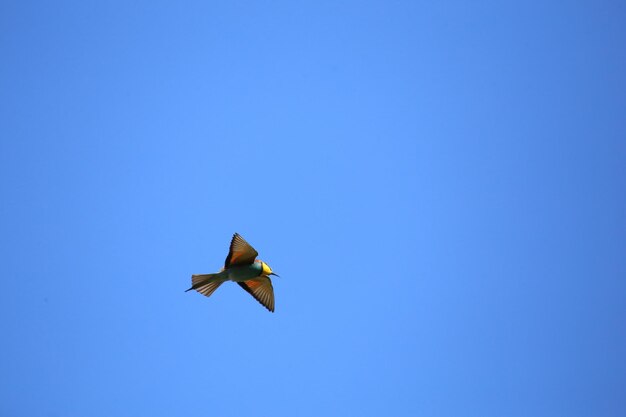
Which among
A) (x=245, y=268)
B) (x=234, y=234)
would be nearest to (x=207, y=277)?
(x=245, y=268)

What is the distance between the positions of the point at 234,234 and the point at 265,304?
1633 mm

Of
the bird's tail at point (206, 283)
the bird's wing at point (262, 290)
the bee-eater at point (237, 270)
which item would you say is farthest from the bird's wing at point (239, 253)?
the bird's wing at point (262, 290)

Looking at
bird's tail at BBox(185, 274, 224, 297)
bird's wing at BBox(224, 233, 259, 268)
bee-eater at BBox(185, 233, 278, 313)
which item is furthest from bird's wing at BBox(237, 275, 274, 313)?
bird's wing at BBox(224, 233, 259, 268)

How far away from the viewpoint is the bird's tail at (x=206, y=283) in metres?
5.80

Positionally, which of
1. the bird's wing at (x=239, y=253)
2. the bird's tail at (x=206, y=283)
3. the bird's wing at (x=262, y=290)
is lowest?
the bird's tail at (x=206, y=283)

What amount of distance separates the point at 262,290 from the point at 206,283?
3.02ft

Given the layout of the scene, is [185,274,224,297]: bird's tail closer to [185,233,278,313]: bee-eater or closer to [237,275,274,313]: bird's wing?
[185,233,278,313]: bee-eater

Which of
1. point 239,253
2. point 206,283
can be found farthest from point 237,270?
point 206,283

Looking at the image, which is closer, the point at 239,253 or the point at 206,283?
the point at 239,253

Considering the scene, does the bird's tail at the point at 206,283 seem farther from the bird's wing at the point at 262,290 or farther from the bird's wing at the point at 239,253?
the bird's wing at the point at 262,290

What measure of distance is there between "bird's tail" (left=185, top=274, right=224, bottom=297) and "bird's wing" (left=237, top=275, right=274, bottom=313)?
2.02ft

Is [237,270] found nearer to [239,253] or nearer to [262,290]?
[239,253]

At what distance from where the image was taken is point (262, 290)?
6.61 m

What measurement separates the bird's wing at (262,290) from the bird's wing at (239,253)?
0.78 meters
